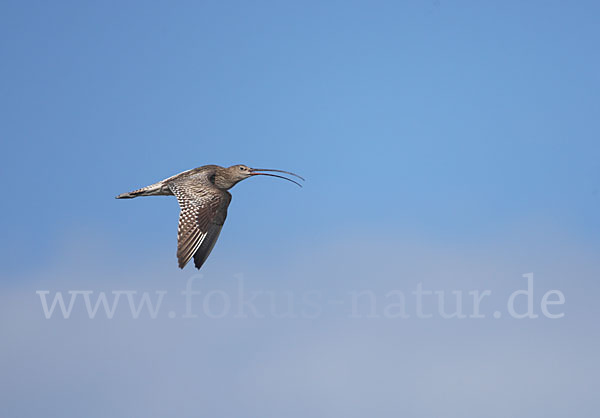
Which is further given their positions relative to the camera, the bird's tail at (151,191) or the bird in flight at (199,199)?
the bird's tail at (151,191)

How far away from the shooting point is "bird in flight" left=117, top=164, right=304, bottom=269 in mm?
36375

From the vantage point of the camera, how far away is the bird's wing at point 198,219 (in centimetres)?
3612

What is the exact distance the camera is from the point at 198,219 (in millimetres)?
37094

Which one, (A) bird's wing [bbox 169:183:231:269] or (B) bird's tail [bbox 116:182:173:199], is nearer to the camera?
(A) bird's wing [bbox 169:183:231:269]

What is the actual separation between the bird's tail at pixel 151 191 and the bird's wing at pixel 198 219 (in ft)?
3.54

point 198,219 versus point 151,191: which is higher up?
point 151,191

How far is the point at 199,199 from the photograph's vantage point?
1500 inches

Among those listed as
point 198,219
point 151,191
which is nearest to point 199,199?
point 198,219

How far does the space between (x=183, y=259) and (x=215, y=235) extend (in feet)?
9.22

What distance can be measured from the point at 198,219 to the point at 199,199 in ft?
4.14

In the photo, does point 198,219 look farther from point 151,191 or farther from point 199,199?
point 151,191

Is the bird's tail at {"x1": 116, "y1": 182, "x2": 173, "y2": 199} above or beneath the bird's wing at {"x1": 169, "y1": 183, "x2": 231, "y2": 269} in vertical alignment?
above

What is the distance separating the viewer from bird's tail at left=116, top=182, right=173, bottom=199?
40.3 metres

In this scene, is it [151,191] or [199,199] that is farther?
[151,191]
